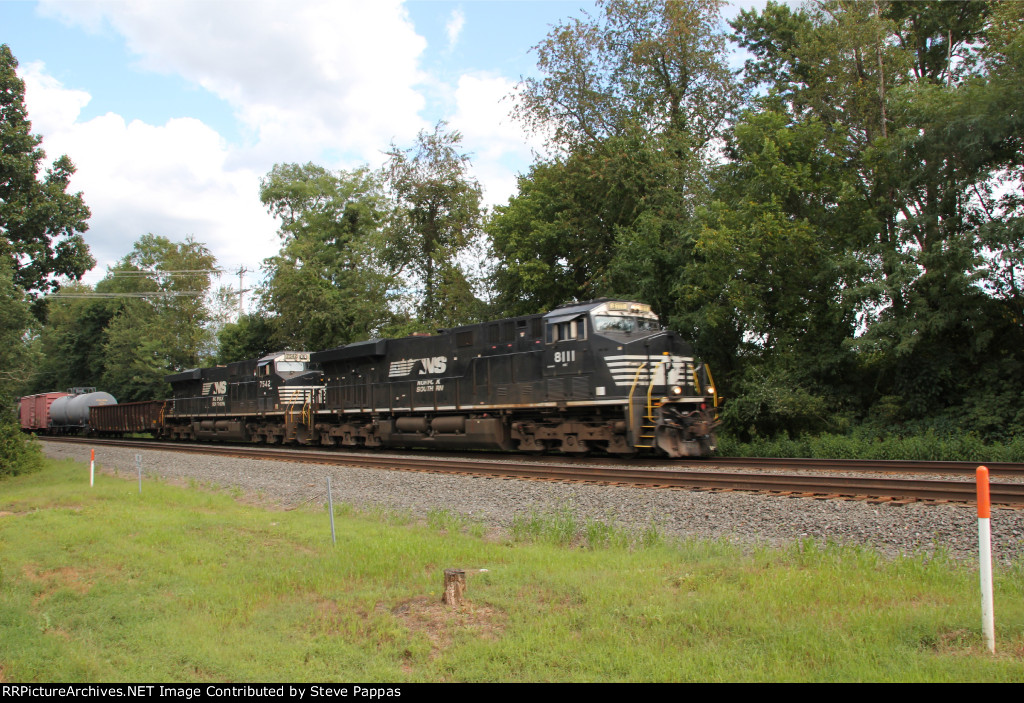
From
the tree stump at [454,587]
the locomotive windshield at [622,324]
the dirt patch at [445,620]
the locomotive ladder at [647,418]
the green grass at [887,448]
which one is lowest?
the dirt patch at [445,620]

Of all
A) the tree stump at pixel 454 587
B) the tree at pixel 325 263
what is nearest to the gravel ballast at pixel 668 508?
the tree stump at pixel 454 587

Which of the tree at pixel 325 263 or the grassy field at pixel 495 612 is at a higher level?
the tree at pixel 325 263

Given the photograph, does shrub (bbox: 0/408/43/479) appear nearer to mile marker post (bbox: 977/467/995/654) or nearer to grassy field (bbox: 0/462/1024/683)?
grassy field (bbox: 0/462/1024/683)

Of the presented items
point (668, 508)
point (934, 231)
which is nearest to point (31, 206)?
point (668, 508)

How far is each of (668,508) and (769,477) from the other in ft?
8.21

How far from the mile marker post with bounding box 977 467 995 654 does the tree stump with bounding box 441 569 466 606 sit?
12.4ft

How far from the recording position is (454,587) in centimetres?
586

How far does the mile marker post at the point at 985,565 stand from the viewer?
14.0 feet

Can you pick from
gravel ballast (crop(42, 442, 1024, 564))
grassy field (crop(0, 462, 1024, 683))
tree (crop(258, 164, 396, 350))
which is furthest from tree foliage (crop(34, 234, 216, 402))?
grassy field (crop(0, 462, 1024, 683))

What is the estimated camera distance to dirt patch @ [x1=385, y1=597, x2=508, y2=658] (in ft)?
17.0

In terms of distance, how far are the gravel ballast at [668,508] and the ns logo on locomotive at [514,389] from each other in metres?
3.67

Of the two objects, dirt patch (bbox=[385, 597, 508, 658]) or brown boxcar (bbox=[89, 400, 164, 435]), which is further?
brown boxcar (bbox=[89, 400, 164, 435])

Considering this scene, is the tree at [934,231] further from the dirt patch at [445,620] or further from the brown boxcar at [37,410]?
the brown boxcar at [37,410]
